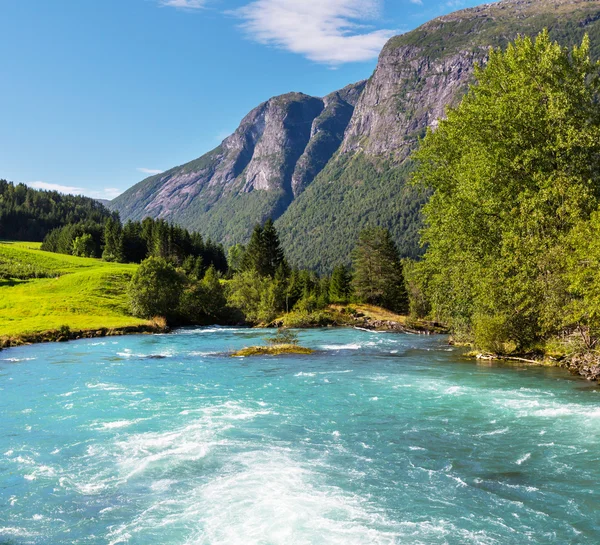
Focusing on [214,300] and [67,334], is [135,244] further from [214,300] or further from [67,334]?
[67,334]

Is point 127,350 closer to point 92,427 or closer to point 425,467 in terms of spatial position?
point 92,427

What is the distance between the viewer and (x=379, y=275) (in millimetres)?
102000

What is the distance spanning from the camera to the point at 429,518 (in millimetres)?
12250

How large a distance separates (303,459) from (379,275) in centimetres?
8739

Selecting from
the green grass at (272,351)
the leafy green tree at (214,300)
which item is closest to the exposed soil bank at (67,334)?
the leafy green tree at (214,300)

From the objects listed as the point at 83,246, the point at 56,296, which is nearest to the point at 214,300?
the point at 56,296

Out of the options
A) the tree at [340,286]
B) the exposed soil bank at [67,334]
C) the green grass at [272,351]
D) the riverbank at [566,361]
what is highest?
the tree at [340,286]

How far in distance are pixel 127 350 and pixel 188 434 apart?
3168cm

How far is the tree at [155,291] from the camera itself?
7919 cm

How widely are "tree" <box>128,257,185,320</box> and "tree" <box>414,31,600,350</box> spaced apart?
183 ft

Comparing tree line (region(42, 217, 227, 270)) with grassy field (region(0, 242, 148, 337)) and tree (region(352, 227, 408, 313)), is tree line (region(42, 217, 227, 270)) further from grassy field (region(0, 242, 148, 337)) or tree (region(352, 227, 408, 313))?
tree (region(352, 227, 408, 313))

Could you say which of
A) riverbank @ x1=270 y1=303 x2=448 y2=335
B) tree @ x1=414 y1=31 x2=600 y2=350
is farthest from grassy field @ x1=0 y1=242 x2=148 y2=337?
tree @ x1=414 y1=31 x2=600 y2=350

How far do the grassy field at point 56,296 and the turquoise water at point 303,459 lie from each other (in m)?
35.5

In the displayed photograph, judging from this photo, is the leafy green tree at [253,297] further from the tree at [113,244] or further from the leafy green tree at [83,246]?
the leafy green tree at [83,246]
